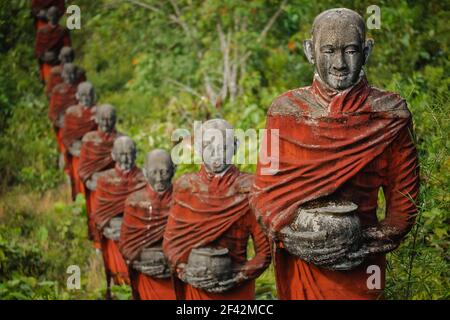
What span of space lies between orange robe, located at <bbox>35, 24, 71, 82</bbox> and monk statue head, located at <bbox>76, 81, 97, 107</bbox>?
14.2 feet

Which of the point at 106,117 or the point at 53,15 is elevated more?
the point at 53,15

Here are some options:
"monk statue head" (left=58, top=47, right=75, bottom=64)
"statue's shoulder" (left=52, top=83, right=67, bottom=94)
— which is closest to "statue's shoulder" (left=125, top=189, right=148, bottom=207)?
"statue's shoulder" (left=52, top=83, right=67, bottom=94)

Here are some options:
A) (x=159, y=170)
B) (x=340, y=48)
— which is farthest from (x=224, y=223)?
A: (x=340, y=48)

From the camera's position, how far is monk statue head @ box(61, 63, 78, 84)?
13055 mm

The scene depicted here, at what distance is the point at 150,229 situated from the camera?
6512 mm

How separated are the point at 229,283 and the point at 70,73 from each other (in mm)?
8899

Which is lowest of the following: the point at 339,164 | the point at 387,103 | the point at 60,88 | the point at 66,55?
the point at 339,164

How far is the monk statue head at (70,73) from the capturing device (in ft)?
42.8

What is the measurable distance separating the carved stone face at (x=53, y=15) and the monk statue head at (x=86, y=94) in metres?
4.36

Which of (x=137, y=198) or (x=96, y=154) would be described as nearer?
(x=137, y=198)

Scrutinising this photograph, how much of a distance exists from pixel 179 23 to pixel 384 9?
18.6 feet

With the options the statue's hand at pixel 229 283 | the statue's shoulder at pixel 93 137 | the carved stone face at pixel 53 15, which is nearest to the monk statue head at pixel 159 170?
the statue's hand at pixel 229 283

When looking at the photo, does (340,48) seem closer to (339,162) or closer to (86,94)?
(339,162)

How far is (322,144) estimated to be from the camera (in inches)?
138
